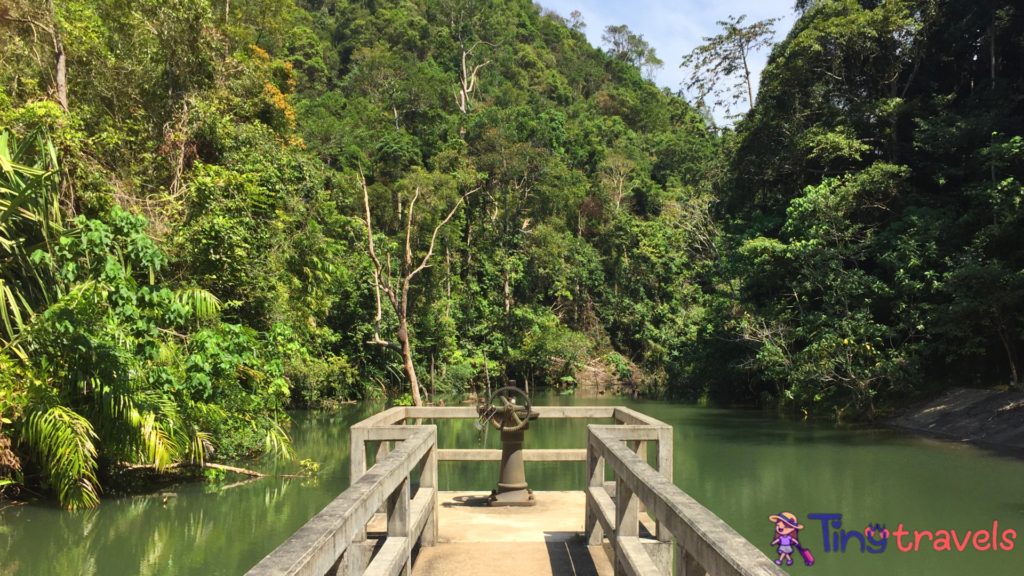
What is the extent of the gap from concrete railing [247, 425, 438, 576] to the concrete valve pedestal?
3.82ft

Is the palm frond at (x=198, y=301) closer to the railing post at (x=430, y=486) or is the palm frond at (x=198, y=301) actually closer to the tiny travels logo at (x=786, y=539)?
the railing post at (x=430, y=486)

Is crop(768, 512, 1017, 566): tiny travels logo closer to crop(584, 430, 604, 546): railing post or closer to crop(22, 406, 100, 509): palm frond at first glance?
crop(584, 430, 604, 546): railing post

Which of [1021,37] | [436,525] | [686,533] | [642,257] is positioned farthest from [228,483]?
[642,257]

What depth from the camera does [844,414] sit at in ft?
69.6

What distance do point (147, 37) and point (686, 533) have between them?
14.0 metres

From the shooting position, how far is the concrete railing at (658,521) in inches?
76.6

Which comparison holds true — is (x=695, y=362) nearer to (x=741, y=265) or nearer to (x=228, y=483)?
(x=741, y=265)

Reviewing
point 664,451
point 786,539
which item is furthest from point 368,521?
point 786,539

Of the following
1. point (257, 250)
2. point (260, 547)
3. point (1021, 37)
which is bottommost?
point (260, 547)

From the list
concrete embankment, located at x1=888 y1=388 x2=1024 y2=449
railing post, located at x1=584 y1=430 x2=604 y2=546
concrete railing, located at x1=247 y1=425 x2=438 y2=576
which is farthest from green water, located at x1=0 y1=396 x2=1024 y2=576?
concrete railing, located at x1=247 y1=425 x2=438 y2=576

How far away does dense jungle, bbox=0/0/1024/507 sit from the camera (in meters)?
9.30

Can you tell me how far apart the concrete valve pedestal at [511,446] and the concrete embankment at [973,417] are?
13.1 metres

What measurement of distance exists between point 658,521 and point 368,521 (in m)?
1.46

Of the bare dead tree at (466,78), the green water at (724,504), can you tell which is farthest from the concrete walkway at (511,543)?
the bare dead tree at (466,78)
